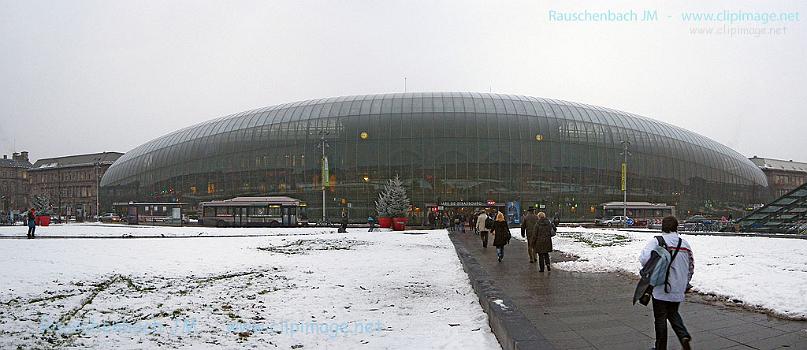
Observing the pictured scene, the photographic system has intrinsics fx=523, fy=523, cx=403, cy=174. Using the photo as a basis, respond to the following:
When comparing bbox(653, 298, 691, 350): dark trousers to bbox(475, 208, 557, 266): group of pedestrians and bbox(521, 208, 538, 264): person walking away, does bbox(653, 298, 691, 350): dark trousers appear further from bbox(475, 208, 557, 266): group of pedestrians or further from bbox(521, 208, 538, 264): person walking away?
bbox(521, 208, 538, 264): person walking away

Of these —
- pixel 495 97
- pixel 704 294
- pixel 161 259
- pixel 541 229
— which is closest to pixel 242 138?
pixel 495 97

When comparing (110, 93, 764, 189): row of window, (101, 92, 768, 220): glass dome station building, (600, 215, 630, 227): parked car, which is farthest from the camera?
(110, 93, 764, 189): row of window

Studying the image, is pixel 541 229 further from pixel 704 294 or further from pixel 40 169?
pixel 40 169

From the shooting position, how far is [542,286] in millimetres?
11469

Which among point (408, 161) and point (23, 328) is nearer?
point (23, 328)

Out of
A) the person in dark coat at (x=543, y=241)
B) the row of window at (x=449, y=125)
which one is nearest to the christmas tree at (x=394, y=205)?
the row of window at (x=449, y=125)

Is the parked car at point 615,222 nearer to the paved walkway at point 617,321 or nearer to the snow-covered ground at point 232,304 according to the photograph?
the snow-covered ground at point 232,304

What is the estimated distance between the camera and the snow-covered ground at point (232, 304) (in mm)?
7254

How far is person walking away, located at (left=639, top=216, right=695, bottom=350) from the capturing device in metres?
5.72

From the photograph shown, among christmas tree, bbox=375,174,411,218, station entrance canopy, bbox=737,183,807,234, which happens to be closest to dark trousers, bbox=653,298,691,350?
station entrance canopy, bbox=737,183,807,234

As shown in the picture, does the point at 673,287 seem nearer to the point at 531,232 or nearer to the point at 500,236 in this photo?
the point at 531,232

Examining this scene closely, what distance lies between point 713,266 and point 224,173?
70.9 meters

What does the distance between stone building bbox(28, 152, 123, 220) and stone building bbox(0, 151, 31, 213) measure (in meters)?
5.25

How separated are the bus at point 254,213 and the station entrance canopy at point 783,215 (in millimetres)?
39210
